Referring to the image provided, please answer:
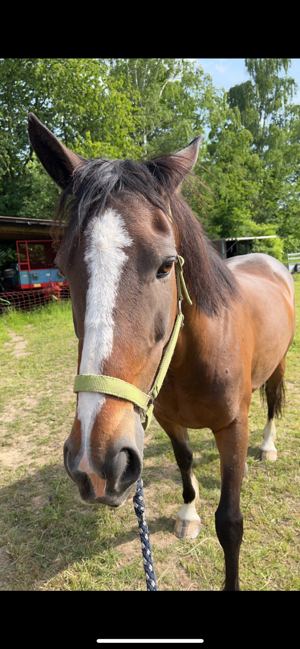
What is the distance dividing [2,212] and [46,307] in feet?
37.4

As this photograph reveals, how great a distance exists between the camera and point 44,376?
638cm

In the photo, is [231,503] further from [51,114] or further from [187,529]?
[51,114]

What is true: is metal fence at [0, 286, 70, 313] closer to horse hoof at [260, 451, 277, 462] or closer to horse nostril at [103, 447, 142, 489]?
horse hoof at [260, 451, 277, 462]

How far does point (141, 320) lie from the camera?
120cm

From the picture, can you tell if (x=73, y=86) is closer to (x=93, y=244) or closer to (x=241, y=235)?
(x=241, y=235)

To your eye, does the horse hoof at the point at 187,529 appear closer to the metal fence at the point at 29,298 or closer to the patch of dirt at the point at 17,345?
the patch of dirt at the point at 17,345

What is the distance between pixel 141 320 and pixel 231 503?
1394 mm

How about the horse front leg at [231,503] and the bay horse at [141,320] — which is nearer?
the bay horse at [141,320]

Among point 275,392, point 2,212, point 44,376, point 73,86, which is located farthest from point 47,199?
point 275,392

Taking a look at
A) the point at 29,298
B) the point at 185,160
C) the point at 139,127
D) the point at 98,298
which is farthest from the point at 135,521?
the point at 139,127

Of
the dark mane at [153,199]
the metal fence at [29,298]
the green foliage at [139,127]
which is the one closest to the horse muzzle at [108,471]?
the dark mane at [153,199]

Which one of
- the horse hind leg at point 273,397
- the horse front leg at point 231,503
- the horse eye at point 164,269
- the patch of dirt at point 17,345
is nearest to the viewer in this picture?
the horse eye at point 164,269

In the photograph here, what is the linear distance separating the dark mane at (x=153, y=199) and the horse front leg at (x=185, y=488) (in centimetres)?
118

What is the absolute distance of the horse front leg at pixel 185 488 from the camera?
→ 2.63 m
